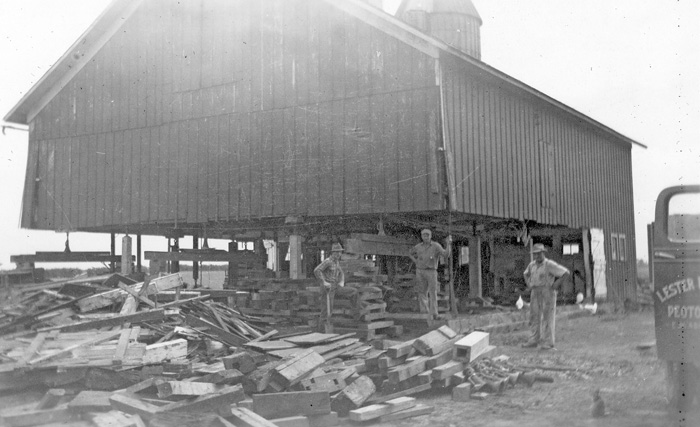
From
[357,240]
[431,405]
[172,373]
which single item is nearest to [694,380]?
[431,405]

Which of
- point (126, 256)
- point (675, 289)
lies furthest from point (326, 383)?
point (126, 256)

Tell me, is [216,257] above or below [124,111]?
below

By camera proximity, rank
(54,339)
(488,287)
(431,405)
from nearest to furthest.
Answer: (431,405) → (54,339) → (488,287)

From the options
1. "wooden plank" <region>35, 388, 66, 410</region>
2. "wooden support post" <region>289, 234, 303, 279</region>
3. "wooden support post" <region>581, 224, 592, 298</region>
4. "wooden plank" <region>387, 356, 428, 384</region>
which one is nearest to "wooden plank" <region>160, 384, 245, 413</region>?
"wooden plank" <region>35, 388, 66, 410</region>

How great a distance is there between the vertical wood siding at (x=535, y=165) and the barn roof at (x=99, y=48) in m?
0.57

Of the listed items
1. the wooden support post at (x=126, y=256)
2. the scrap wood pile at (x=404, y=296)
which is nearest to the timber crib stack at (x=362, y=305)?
the scrap wood pile at (x=404, y=296)

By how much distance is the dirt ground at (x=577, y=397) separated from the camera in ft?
25.7

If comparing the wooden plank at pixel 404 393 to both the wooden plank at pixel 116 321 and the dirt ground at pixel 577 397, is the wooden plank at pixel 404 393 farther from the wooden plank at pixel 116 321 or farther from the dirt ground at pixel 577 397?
the wooden plank at pixel 116 321

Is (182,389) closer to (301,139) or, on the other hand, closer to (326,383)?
(326,383)

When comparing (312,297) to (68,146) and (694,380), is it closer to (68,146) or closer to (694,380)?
(694,380)

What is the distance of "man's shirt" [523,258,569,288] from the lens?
13.4 meters

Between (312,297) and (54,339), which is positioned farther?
(312,297)

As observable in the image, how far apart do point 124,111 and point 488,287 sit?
1330 centimetres

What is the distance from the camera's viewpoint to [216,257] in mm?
19922
